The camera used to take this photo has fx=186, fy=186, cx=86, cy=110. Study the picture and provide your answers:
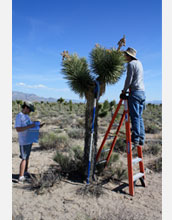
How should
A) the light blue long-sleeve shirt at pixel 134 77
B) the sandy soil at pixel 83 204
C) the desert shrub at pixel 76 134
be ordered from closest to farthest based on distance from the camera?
the sandy soil at pixel 83 204, the light blue long-sleeve shirt at pixel 134 77, the desert shrub at pixel 76 134

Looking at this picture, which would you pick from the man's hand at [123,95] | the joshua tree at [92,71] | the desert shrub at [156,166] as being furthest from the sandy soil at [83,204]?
the man's hand at [123,95]

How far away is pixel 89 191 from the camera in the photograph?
3.69m

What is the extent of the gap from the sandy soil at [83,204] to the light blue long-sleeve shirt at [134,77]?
215 centimetres

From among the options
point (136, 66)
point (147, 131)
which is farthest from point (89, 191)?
point (147, 131)

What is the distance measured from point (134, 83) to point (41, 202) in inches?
112

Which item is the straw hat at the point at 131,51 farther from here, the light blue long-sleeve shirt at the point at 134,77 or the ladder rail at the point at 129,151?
the ladder rail at the point at 129,151

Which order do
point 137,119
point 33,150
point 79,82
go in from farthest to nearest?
point 33,150 < point 79,82 < point 137,119

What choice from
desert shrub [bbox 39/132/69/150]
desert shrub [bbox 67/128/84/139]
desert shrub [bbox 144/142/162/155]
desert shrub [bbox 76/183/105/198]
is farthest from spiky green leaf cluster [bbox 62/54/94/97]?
desert shrub [bbox 67/128/84/139]

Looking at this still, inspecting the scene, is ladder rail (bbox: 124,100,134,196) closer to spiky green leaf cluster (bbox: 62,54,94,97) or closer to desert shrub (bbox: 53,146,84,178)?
spiky green leaf cluster (bbox: 62,54,94,97)

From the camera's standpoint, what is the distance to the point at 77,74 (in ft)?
12.5

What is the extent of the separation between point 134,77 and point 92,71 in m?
0.88

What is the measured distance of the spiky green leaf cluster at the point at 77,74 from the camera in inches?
150

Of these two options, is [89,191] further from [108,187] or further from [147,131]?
[147,131]

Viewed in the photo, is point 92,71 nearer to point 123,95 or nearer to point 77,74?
point 77,74
